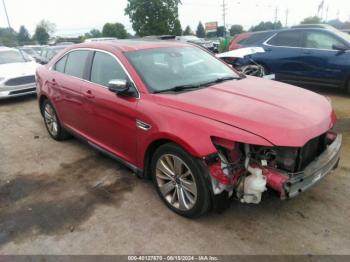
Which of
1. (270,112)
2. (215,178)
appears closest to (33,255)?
(215,178)

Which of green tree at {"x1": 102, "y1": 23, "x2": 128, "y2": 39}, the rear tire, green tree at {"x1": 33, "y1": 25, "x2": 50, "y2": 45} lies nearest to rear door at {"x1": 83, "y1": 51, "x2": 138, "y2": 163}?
Result: the rear tire

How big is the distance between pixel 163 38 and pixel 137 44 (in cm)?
94

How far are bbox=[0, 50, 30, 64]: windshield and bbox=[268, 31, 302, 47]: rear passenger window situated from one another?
7.45 metres

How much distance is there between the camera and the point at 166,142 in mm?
3377

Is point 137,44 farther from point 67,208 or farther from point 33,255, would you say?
point 33,255

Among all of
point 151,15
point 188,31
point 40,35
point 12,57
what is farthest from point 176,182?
point 40,35

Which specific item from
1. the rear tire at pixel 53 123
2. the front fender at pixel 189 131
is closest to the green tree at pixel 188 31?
the rear tire at pixel 53 123

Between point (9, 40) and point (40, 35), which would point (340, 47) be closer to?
point (9, 40)

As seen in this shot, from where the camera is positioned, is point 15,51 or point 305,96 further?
point 15,51

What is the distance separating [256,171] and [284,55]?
639 centimetres

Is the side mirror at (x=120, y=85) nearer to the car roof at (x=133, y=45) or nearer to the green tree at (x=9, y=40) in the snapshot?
the car roof at (x=133, y=45)

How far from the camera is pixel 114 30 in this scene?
63.6 metres

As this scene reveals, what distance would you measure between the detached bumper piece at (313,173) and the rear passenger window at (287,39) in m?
5.52

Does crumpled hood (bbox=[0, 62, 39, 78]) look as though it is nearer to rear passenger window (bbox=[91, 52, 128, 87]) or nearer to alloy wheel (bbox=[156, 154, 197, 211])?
rear passenger window (bbox=[91, 52, 128, 87])
